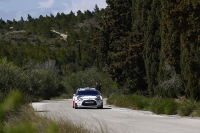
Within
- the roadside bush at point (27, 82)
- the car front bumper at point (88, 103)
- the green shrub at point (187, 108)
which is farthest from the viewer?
the car front bumper at point (88, 103)

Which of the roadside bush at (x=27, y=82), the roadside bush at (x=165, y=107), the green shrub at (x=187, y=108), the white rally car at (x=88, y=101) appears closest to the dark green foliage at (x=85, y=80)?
the roadside bush at (x=27, y=82)

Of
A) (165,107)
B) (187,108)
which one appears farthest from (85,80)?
(187,108)

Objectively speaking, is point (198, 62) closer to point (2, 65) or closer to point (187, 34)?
point (187, 34)

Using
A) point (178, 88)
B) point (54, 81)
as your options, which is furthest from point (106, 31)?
point (54, 81)

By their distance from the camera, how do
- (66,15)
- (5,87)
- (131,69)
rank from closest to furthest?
1. (5,87)
2. (131,69)
3. (66,15)

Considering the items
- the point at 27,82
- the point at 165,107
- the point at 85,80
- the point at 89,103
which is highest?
the point at 27,82

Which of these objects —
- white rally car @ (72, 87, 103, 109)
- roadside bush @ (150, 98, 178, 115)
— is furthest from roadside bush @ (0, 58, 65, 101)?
roadside bush @ (150, 98, 178, 115)

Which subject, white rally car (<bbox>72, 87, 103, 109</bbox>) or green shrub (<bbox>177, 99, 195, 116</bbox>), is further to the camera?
white rally car (<bbox>72, 87, 103, 109</bbox>)

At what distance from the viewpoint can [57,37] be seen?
15725cm

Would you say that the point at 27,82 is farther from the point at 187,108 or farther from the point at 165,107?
the point at 187,108

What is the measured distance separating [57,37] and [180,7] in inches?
5199

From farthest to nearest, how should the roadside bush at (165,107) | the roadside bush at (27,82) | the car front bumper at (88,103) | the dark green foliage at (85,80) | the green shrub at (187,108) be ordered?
the dark green foliage at (85,80)
the car front bumper at (88,103)
the roadside bush at (27,82)
the roadside bush at (165,107)
the green shrub at (187,108)

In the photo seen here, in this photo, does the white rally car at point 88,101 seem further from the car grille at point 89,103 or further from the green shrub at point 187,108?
the green shrub at point 187,108

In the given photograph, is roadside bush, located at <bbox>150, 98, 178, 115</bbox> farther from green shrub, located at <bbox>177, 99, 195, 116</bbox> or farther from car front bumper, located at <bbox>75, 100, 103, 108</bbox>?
car front bumper, located at <bbox>75, 100, 103, 108</bbox>
